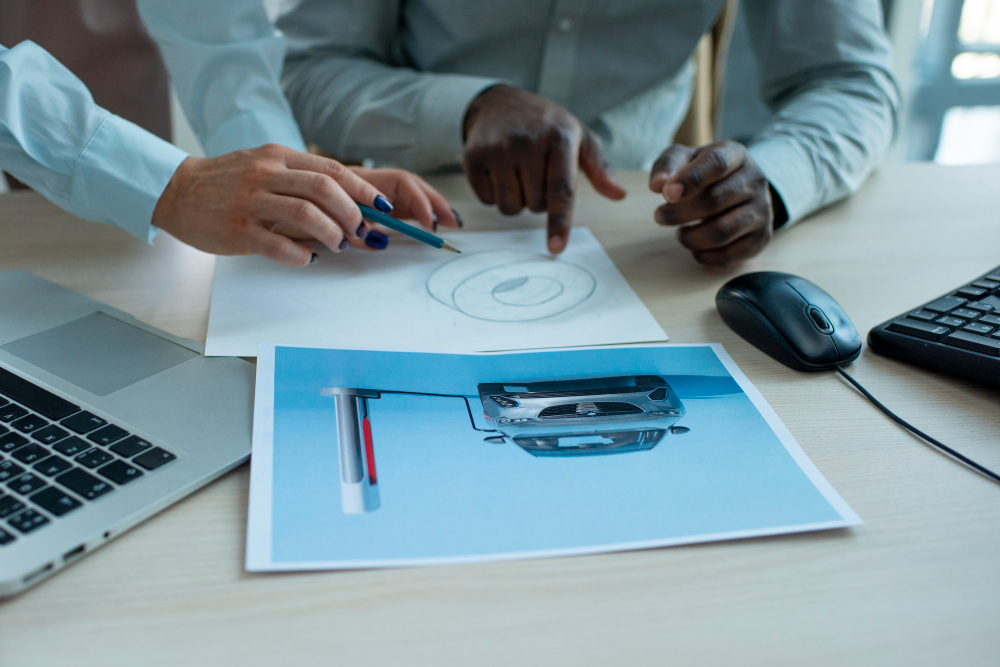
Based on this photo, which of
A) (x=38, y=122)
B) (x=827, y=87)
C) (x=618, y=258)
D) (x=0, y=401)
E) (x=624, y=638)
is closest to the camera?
(x=624, y=638)

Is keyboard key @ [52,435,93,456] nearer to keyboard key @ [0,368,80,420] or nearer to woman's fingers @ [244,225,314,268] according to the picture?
keyboard key @ [0,368,80,420]

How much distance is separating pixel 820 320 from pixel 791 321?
0.02 m

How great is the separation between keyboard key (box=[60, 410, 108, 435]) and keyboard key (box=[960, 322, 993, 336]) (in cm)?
58

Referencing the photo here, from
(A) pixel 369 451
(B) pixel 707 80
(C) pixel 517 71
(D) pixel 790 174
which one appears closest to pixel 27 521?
(A) pixel 369 451

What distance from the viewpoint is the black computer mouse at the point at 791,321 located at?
482 mm

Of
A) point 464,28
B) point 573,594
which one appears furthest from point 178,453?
point 464,28

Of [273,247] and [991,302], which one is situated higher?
[273,247]

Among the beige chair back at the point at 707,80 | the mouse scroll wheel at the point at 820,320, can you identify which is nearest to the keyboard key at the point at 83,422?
the mouse scroll wheel at the point at 820,320

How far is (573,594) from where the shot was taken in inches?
12.0

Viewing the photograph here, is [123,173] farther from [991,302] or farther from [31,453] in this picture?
[991,302]

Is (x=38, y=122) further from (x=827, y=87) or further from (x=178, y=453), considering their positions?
(x=827, y=87)

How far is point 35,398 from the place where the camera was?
1.28ft

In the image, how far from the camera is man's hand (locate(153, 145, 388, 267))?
0.56m

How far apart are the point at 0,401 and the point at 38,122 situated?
304 millimetres
